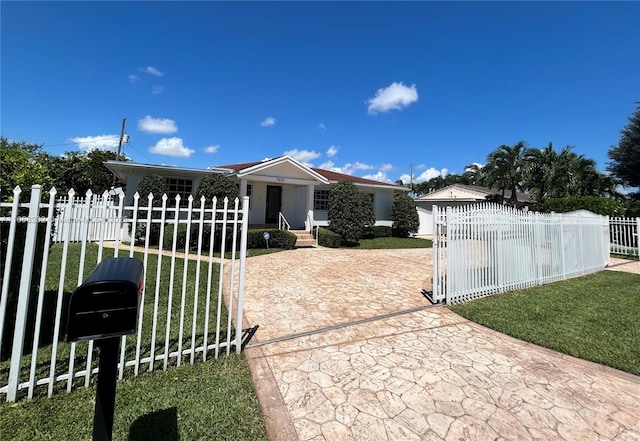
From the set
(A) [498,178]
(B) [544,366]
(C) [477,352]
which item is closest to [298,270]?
(C) [477,352]

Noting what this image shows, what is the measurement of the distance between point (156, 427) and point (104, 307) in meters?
1.56

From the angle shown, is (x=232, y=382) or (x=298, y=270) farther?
(x=298, y=270)

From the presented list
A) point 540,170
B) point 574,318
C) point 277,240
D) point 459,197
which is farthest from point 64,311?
point 459,197

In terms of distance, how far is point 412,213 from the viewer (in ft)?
62.3

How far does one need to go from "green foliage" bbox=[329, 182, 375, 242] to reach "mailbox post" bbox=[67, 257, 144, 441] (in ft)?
42.9

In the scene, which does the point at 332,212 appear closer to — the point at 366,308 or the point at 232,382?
the point at 366,308

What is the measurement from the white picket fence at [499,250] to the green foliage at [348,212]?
289 inches

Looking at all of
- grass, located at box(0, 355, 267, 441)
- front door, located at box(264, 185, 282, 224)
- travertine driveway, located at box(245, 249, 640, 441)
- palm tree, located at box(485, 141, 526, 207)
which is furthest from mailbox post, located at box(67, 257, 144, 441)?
palm tree, located at box(485, 141, 526, 207)

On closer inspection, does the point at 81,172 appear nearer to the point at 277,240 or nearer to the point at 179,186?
the point at 179,186

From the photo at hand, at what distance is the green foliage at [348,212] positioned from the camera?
47.3ft

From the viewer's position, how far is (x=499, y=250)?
655 centimetres

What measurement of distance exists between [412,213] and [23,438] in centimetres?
1881

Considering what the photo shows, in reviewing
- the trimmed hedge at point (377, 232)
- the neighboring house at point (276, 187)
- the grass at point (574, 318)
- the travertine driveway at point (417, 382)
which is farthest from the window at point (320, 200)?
the travertine driveway at point (417, 382)

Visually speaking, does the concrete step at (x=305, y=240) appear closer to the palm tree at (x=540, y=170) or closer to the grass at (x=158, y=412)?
the grass at (x=158, y=412)
